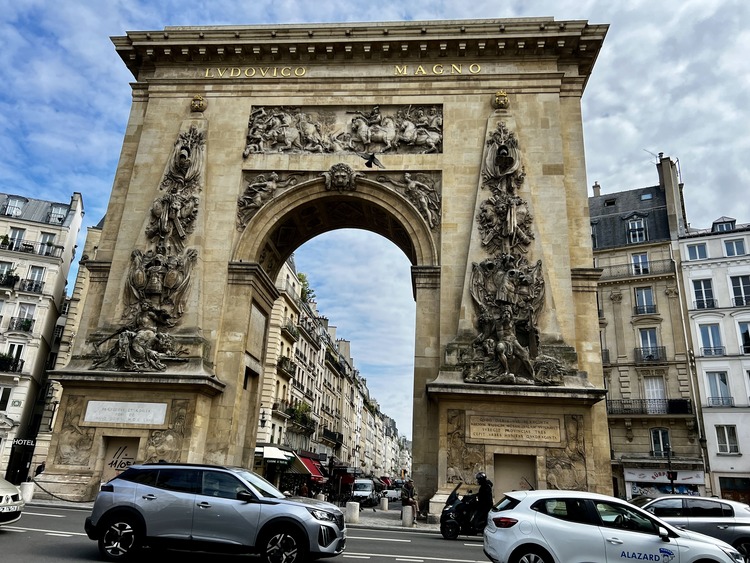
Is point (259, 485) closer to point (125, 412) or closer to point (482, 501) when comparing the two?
point (482, 501)

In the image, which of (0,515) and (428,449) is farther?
(428,449)

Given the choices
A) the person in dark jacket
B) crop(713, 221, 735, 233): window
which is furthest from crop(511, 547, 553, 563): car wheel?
crop(713, 221, 735, 233): window

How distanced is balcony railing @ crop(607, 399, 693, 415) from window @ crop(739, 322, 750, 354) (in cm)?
454

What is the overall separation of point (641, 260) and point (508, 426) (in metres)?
25.5

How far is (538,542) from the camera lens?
312 inches

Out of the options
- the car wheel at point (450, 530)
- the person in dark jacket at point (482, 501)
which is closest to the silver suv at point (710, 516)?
the person in dark jacket at point (482, 501)

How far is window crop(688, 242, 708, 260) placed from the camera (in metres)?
37.0

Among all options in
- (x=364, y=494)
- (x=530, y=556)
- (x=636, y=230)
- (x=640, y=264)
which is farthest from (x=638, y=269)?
(x=530, y=556)

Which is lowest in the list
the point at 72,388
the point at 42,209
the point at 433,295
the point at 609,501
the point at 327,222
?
the point at 609,501

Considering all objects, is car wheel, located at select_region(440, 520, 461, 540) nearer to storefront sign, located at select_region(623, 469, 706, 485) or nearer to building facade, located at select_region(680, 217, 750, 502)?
storefront sign, located at select_region(623, 469, 706, 485)

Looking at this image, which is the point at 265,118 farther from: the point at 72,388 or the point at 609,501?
the point at 609,501

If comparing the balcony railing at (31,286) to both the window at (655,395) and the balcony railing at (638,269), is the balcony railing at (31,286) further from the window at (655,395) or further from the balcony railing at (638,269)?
the window at (655,395)

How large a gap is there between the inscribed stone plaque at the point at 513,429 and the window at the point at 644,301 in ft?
74.7

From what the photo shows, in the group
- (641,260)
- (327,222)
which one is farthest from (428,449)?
(641,260)
